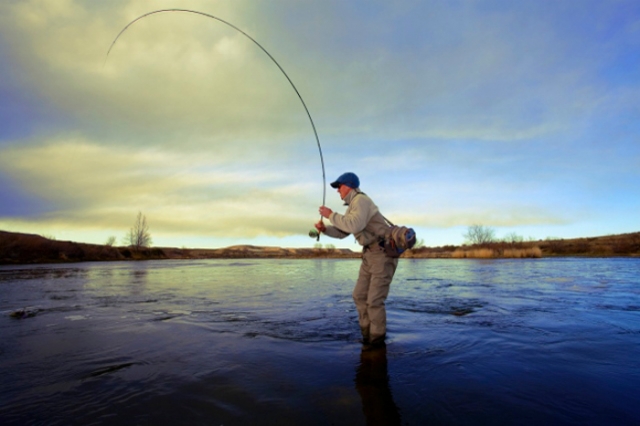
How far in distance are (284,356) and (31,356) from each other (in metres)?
2.86

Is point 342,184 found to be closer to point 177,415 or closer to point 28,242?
point 177,415

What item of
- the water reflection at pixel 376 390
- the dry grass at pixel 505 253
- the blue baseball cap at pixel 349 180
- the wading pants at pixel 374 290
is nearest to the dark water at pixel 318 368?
the water reflection at pixel 376 390

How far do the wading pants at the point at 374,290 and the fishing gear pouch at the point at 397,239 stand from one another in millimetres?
120

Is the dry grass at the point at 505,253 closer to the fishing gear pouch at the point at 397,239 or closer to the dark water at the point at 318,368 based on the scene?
the dark water at the point at 318,368

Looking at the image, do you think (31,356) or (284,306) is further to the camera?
(284,306)

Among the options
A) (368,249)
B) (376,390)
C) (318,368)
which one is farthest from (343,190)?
(376,390)

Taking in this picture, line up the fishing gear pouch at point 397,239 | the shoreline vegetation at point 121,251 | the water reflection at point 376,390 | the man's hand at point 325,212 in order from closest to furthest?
1. the water reflection at point 376,390
2. the fishing gear pouch at point 397,239
3. the man's hand at point 325,212
4. the shoreline vegetation at point 121,251

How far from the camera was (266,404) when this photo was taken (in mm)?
2773

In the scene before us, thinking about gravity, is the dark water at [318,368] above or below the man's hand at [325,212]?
below

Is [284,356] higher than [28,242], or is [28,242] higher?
[28,242]

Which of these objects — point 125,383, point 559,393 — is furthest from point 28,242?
point 559,393

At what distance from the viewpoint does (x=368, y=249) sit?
4.83 metres

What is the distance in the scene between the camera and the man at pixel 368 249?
450 centimetres

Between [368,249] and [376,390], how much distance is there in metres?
2.05
